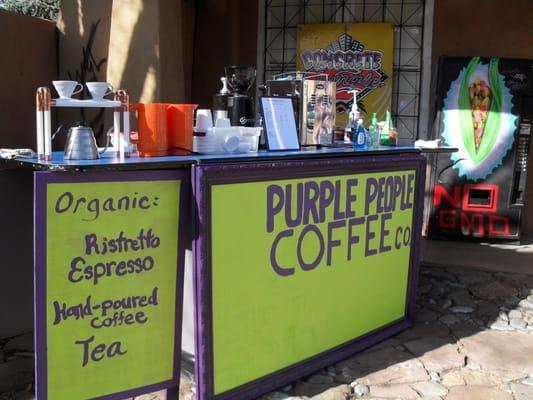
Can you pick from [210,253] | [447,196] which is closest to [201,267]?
[210,253]

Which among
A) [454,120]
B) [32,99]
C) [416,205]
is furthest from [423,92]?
[32,99]

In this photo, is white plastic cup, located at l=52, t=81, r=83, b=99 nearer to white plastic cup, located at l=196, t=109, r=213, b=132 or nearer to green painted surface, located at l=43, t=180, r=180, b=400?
green painted surface, located at l=43, t=180, r=180, b=400

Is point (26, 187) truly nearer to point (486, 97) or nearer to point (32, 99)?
point (32, 99)

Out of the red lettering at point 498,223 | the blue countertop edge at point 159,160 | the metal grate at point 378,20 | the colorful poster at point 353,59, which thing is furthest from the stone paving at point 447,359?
the colorful poster at point 353,59

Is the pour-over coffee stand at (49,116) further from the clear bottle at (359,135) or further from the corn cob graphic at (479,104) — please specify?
the corn cob graphic at (479,104)

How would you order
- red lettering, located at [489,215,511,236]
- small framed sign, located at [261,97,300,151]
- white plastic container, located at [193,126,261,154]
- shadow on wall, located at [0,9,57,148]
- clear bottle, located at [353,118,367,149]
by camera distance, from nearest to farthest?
white plastic container, located at [193,126,261,154] → small framed sign, located at [261,97,300,151] → clear bottle, located at [353,118,367,149] → shadow on wall, located at [0,9,57,148] → red lettering, located at [489,215,511,236]

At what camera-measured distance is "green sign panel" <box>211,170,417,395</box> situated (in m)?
2.84

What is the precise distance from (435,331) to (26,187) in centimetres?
303

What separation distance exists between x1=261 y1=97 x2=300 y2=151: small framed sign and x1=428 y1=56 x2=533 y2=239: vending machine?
3.81 metres

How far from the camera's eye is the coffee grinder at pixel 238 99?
3.55m

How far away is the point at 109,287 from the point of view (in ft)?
8.40

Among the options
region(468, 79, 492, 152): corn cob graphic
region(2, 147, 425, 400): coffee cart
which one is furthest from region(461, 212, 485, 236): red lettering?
region(2, 147, 425, 400): coffee cart

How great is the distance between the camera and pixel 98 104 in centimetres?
262

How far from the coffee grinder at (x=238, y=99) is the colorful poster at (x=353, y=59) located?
3.63 meters
